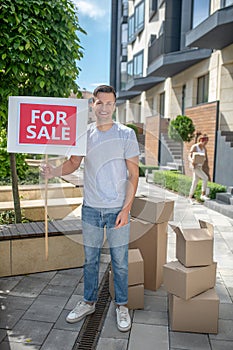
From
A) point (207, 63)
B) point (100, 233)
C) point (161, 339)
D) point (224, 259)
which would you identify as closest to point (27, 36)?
point (100, 233)

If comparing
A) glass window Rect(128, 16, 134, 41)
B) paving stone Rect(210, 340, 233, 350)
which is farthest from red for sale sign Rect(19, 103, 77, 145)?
glass window Rect(128, 16, 134, 41)

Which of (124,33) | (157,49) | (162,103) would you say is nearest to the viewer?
(157,49)

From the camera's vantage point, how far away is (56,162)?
296 cm

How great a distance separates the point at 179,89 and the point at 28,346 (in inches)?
605

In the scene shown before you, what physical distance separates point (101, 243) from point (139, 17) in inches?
914

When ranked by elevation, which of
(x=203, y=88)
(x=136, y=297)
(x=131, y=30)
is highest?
(x=131, y=30)

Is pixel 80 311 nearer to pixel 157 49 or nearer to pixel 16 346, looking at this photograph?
pixel 16 346

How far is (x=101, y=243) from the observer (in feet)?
8.87

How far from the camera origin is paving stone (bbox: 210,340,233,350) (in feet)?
7.97

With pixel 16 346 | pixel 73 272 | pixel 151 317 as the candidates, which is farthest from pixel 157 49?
pixel 16 346

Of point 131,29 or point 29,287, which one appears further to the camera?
point 131,29

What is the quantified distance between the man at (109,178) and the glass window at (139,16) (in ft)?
72.1

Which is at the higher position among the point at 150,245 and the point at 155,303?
the point at 150,245

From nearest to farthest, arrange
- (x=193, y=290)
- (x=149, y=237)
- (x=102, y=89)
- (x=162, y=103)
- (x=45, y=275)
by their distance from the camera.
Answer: (x=102, y=89)
(x=193, y=290)
(x=149, y=237)
(x=45, y=275)
(x=162, y=103)
